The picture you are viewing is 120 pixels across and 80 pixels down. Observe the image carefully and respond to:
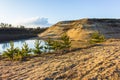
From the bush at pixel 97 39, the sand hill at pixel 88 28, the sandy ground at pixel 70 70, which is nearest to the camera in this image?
the sandy ground at pixel 70 70

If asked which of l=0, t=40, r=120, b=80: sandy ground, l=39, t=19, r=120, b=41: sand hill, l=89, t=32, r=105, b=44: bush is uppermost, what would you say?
l=0, t=40, r=120, b=80: sandy ground

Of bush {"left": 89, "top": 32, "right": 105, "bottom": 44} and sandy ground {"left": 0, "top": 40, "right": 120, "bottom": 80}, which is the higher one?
sandy ground {"left": 0, "top": 40, "right": 120, "bottom": 80}

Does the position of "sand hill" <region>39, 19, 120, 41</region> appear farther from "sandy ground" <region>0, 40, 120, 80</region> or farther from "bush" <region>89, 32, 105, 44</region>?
"sandy ground" <region>0, 40, 120, 80</region>

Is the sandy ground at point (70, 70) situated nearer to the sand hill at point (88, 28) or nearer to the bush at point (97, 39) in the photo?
the bush at point (97, 39)

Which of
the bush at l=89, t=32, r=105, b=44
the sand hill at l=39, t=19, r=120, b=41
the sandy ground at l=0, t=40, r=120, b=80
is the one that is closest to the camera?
the sandy ground at l=0, t=40, r=120, b=80

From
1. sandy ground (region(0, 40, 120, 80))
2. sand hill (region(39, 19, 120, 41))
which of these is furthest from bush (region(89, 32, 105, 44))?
sand hill (region(39, 19, 120, 41))

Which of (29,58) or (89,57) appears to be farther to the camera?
(29,58)

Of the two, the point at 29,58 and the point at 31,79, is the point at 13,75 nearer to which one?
the point at 31,79

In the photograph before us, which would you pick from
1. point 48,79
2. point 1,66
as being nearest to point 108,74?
point 48,79

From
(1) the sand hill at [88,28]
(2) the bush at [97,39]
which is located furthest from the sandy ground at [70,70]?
(1) the sand hill at [88,28]

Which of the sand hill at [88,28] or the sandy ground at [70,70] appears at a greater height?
the sandy ground at [70,70]

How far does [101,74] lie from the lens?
10.2m

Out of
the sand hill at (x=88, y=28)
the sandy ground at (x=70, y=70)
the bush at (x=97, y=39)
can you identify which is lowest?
the sand hill at (x=88, y=28)

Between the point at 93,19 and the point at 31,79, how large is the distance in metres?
65.0
